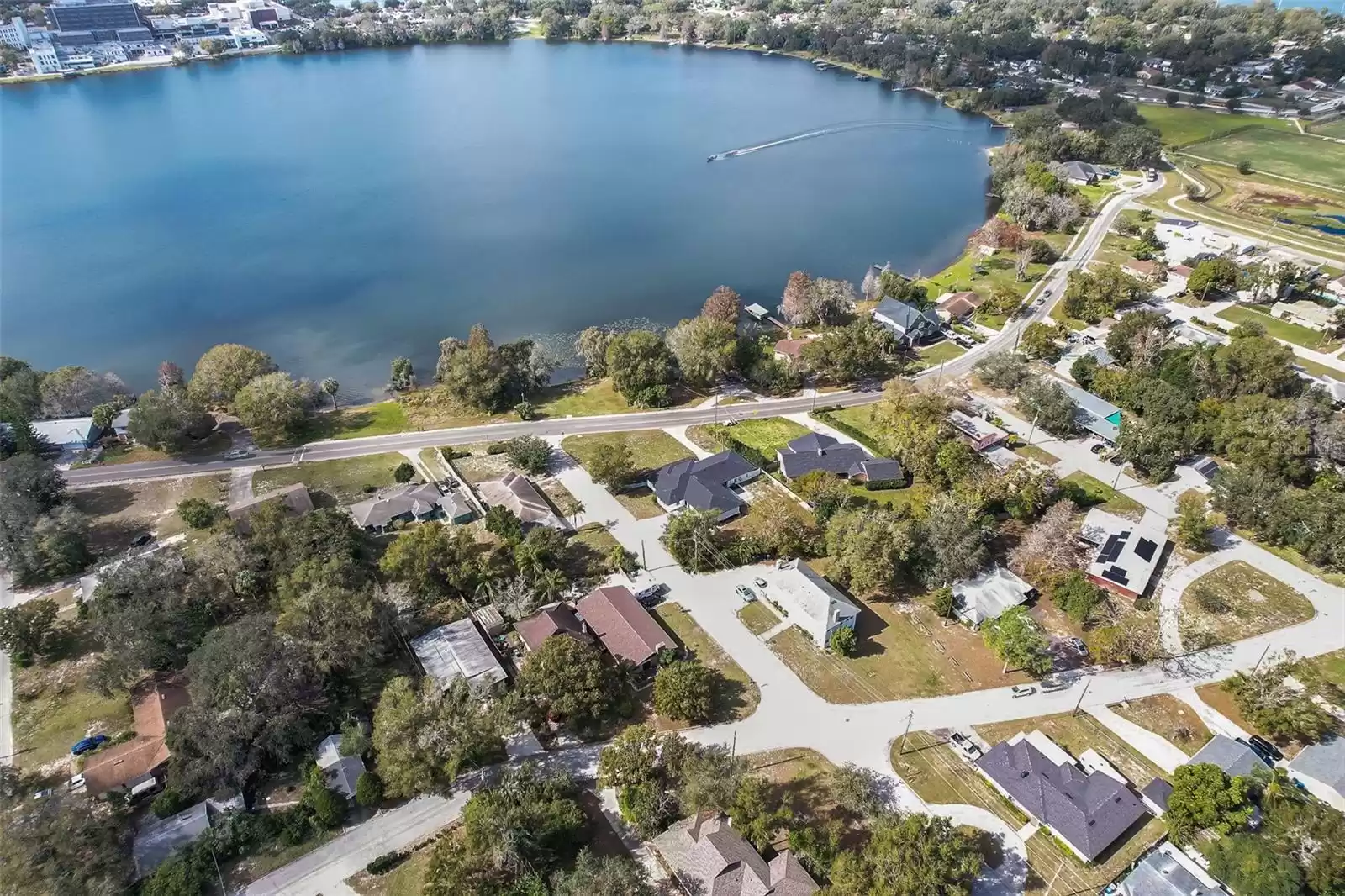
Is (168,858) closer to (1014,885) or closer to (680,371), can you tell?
(1014,885)

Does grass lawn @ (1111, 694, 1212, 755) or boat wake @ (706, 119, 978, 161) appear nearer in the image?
grass lawn @ (1111, 694, 1212, 755)

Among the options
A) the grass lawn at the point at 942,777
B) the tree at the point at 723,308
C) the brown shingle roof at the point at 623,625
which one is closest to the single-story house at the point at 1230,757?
the grass lawn at the point at 942,777

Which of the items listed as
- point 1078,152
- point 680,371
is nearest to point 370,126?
point 680,371

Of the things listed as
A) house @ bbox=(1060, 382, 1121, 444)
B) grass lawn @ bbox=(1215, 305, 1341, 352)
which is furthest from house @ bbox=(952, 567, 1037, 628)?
grass lawn @ bbox=(1215, 305, 1341, 352)

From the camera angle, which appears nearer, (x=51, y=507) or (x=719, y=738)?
(x=719, y=738)

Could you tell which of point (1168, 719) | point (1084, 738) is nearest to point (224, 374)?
point (1084, 738)

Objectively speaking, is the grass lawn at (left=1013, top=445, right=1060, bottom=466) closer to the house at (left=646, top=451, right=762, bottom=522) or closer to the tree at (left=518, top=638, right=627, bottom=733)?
the house at (left=646, top=451, right=762, bottom=522)

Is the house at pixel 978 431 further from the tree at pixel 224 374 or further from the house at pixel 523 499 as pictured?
the tree at pixel 224 374
